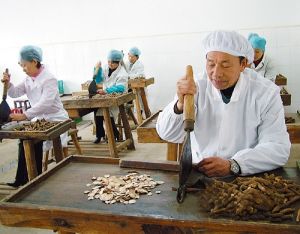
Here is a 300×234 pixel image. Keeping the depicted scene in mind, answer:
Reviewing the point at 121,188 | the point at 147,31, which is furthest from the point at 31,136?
the point at 147,31

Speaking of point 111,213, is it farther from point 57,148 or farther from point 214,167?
point 57,148

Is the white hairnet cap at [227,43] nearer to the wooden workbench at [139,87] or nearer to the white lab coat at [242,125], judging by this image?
the white lab coat at [242,125]

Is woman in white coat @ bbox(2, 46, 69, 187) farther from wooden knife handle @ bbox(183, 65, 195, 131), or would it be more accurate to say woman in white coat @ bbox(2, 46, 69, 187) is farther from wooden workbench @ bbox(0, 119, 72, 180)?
wooden knife handle @ bbox(183, 65, 195, 131)

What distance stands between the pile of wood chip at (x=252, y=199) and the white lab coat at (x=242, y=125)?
0.20m

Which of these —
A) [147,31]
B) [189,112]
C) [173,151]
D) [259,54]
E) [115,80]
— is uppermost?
[147,31]

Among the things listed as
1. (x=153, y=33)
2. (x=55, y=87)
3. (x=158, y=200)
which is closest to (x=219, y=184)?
(x=158, y=200)

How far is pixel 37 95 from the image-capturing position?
361 centimetres

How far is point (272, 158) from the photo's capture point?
1.56 m

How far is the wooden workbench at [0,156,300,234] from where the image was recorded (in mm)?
1107

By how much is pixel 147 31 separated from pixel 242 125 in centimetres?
546

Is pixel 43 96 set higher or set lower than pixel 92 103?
higher

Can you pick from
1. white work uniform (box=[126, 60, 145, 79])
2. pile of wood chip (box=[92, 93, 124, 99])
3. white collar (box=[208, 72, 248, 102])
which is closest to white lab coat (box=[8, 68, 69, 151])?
pile of wood chip (box=[92, 93, 124, 99])

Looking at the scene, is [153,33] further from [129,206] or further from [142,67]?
[129,206]

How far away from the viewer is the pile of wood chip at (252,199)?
1154mm
